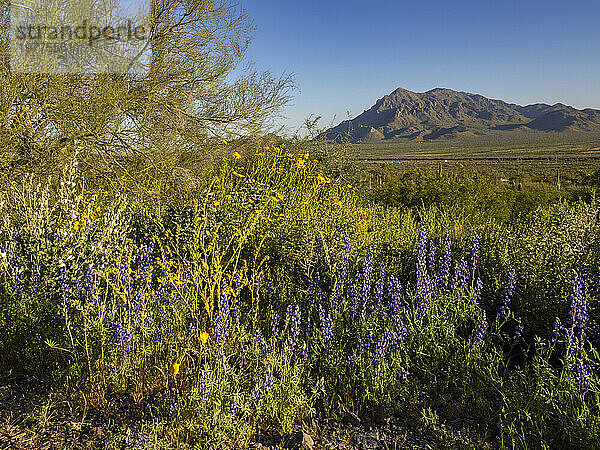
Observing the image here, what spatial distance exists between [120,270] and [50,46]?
164 inches

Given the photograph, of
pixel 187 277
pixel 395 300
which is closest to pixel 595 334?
pixel 395 300

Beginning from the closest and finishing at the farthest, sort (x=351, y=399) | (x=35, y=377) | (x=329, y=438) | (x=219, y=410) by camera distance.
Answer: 1. (x=219, y=410)
2. (x=329, y=438)
3. (x=351, y=399)
4. (x=35, y=377)

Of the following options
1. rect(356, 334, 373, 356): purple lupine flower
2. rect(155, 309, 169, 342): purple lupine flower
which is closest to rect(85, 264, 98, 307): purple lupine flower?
rect(155, 309, 169, 342): purple lupine flower

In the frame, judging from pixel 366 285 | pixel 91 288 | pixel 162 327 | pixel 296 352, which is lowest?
pixel 296 352

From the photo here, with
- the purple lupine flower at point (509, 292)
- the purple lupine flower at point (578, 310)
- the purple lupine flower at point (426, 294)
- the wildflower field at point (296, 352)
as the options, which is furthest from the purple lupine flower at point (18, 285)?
the purple lupine flower at point (578, 310)

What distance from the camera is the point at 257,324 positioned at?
3.22m

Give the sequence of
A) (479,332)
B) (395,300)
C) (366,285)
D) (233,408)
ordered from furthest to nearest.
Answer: (366,285) → (395,300) → (479,332) → (233,408)

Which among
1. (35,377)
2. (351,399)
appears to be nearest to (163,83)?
(35,377)

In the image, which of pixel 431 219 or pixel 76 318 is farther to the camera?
pixel 431 219

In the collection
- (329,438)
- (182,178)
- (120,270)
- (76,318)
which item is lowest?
(329,438)

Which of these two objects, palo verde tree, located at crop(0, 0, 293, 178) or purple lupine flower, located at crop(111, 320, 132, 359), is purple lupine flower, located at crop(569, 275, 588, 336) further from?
palo verde tree, located at crop(0, 0, 293, 178)

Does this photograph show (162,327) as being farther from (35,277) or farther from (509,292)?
(509,292)

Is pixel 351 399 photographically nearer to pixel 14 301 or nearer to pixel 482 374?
pixel 482 374

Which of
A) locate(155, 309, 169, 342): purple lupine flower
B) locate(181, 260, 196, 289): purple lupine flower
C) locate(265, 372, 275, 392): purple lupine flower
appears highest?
locate(181, 260, 196, 289): purple lupine flower
